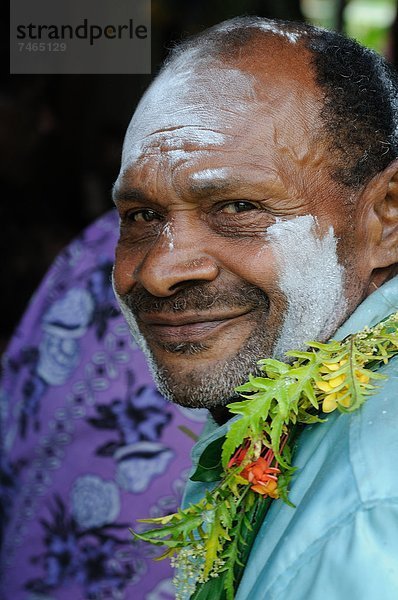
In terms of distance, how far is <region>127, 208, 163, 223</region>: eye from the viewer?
2.30m

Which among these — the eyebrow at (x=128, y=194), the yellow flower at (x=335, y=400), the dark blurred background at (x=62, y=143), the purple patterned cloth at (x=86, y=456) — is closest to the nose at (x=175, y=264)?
the eyebrow at (x=128, y=194)

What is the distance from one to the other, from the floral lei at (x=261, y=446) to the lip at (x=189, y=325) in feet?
0.88

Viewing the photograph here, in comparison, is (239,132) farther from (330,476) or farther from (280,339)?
(330,476)

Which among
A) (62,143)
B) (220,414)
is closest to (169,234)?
(220,414)

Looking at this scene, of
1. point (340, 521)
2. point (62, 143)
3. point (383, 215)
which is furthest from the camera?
point (62, 143)

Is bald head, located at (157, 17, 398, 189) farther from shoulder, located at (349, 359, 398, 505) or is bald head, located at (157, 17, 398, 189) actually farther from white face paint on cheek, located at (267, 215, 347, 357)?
shoulder, located at (349, 359, 398, 505)

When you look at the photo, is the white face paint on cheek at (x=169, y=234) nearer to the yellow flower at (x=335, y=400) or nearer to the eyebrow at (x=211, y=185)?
the eyebrow at (x=211, y=185)

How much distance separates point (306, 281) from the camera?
2.17 metres

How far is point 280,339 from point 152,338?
331 mm

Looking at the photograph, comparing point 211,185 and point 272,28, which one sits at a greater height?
point 272,28

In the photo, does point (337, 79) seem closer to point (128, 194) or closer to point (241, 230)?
point (241, 230)

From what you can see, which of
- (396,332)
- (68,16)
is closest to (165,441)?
(396,332)

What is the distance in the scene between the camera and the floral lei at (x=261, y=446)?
1818mm

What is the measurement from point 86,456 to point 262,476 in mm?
1805
